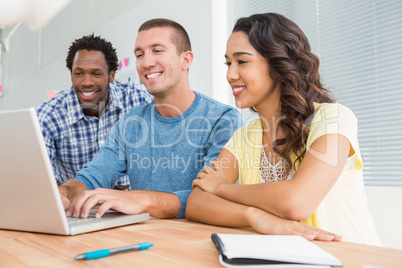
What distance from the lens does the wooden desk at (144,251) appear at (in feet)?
1.86

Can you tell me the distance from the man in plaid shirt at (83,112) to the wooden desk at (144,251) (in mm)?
1435

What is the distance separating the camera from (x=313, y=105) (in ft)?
4.22

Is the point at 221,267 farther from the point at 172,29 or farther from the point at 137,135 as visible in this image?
the point at 172,29

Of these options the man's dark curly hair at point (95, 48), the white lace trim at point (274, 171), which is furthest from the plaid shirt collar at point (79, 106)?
the white lace trim at point (274, 171)

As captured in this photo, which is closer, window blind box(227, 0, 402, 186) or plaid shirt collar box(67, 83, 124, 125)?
window blind box(227, 0, 402, 186)

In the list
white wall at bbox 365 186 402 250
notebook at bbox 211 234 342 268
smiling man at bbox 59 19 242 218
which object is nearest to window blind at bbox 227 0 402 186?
white wall at bbox 365 186 402 250

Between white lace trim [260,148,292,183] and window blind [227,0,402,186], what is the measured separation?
0.94 meters

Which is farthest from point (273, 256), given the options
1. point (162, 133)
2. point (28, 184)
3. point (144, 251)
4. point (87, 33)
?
point (87, 33)

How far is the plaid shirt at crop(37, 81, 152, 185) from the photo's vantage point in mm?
2232

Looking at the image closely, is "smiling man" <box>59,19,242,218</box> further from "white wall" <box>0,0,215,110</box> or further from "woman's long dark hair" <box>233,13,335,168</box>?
"white wall" <box>0,0,215,110</box>

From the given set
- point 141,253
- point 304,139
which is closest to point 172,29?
point 304,139

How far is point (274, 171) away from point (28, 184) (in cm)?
81

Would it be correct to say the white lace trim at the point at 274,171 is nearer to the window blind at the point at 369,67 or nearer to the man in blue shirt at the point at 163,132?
the man in blue shirt at the point at 163,132

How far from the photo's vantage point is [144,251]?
635mm
